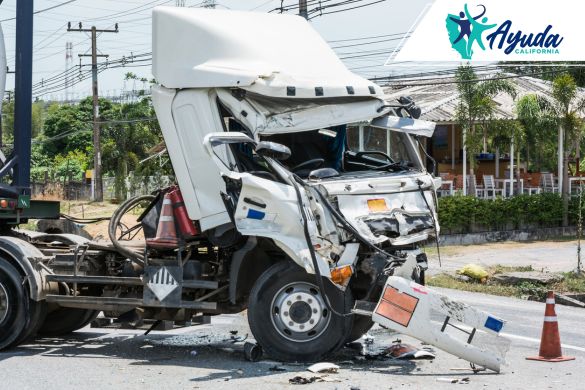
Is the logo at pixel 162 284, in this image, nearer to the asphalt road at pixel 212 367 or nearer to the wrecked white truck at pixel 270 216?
the wrecked white truck at pixel 270 216

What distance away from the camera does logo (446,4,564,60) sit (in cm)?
2900

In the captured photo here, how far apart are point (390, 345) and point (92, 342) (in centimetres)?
337

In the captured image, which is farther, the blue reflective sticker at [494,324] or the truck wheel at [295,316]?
the truck wheel at [295,316]

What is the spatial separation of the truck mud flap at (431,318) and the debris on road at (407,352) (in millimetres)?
568

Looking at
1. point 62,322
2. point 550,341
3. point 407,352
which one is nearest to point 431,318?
point 407,352

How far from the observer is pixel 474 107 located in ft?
102

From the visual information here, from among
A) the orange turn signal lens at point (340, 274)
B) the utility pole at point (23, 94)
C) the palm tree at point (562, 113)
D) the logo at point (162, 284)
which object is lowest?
the logo at point (162, 284)

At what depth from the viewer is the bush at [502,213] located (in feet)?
94.6

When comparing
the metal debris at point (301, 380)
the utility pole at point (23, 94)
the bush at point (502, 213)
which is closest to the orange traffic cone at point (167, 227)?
the utility pole at point (23, 94)

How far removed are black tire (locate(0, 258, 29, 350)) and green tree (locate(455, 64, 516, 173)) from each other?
22303mm

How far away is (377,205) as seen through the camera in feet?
30.0

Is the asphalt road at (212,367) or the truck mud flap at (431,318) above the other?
the truck mud flap at (431,318)

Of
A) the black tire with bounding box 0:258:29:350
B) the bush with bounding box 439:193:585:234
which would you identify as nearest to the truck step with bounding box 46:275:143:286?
the black tire with bounding box 0:258:29:350

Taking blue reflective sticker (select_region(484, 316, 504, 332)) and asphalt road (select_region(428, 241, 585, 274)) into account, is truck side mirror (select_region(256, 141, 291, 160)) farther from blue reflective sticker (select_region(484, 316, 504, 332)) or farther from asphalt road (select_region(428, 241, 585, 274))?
asphalt road (select_region(428, 241, 585, 274))
